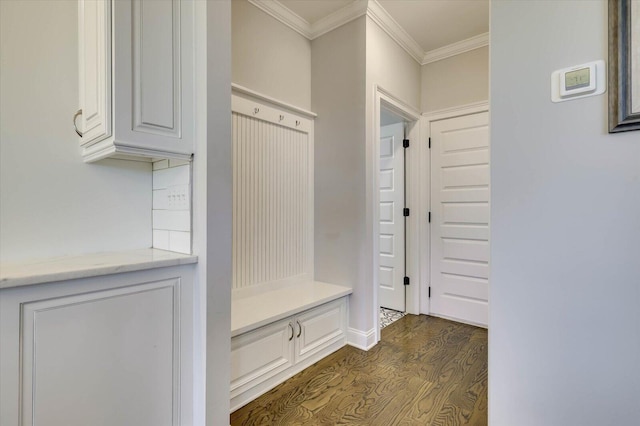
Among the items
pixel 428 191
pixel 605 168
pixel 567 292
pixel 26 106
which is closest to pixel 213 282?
pixel 26 106

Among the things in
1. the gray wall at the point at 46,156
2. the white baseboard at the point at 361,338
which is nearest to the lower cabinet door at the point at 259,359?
the white baseboard at the point at 361,338

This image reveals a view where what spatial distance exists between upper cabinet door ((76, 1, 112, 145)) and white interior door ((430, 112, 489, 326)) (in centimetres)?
285

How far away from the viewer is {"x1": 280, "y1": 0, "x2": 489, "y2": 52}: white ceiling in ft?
7.92

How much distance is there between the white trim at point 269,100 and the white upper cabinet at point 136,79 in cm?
79

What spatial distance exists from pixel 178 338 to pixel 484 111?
10.1 ft

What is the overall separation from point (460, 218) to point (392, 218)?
71 cm

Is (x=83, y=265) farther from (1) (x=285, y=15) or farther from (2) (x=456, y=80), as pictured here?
(2) (x=456, y=80)

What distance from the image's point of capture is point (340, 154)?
2.59 metres

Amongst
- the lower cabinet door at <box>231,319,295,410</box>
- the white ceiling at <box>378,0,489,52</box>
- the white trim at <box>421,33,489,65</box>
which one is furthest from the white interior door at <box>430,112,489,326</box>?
the lower cabinet door at <box>231,319,295,410</box>

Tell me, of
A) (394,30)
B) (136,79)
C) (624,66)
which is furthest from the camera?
(394,30)

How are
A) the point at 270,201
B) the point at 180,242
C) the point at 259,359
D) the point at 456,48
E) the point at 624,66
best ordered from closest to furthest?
1. the point at 624,66
2. the point at 180,242
3. the point at 259,359
4. the point at 270,201
5. the point at 456,48

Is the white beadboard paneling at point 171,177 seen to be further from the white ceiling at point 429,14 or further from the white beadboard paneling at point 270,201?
the white ceiling at point 429,14

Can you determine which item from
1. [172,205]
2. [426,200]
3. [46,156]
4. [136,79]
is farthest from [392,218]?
[46,156]

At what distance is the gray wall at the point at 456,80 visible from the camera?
289 centimetres
